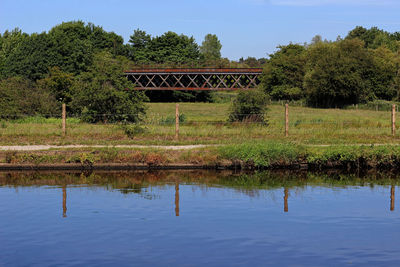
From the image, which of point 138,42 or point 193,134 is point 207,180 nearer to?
point 193,134

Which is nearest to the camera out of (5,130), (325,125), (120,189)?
(120,189)

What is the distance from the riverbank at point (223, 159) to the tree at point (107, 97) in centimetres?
903

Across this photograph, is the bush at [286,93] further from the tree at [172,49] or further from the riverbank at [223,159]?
the riverbank at [223,159]

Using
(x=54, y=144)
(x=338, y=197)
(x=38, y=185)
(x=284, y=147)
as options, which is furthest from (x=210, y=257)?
(x=54, y=144)

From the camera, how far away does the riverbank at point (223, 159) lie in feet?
82.1

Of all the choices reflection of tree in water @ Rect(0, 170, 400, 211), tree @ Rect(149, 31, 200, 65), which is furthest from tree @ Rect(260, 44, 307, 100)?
reflection of tree in water @ Rect(0, 170, 400, 211)

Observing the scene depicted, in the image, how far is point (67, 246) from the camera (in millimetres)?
13359

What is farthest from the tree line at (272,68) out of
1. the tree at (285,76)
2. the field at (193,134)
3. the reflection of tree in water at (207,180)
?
the reflection of tree in water at (207,180)

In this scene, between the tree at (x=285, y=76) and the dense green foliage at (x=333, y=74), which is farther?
the tree at (x=285, y=76)

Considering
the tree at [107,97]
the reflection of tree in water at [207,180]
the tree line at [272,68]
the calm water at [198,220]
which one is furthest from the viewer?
the tree line at [272,68]

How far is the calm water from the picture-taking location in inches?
498

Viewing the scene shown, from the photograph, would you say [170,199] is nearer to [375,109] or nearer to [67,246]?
[67,246]

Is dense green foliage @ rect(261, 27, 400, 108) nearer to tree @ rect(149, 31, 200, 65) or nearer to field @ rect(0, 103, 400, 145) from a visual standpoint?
tree @ rect(149, 31, 200, 65)

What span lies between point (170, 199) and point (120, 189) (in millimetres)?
2390
